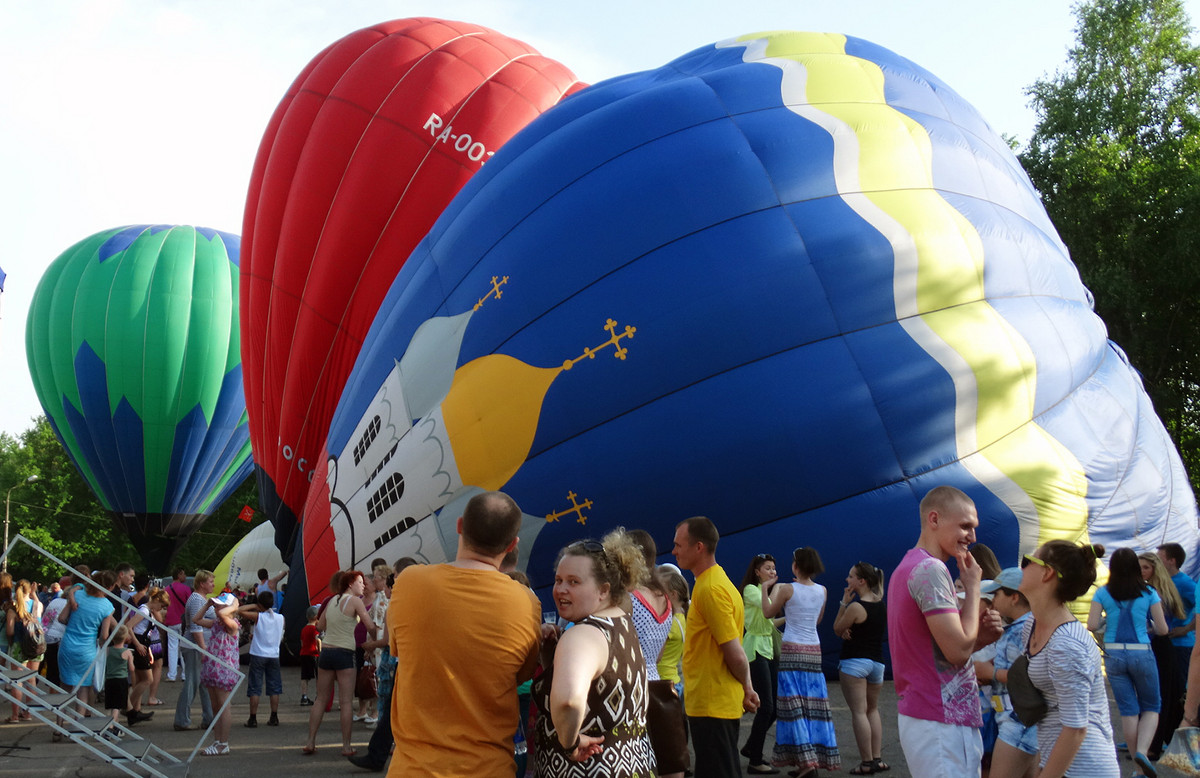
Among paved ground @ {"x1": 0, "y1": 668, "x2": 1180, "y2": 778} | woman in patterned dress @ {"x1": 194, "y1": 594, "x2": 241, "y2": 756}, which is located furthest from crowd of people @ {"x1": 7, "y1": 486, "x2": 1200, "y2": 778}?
woman in patterned dress @ {"x1": 194, "y1": 594, "x2": 241, "y2": 756}

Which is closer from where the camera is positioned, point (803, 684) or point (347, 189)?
point (803, 684)

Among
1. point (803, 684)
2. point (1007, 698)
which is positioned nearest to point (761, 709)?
point (803, 684)

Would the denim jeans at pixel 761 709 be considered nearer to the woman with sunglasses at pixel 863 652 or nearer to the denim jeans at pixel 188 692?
the woman with sunglasses at pixel 863 652

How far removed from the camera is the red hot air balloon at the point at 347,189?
11.3 m

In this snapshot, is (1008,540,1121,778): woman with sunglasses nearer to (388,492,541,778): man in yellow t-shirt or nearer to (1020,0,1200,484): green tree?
(388,492,541,778): man in yellow t-shirt

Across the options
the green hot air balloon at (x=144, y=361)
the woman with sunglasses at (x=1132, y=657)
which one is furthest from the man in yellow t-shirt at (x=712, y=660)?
the green hot air balloon at (x=144, y=361)

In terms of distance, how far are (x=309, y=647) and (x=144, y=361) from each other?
13906 mm

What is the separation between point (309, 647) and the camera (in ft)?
34.7

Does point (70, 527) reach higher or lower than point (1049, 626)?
higher

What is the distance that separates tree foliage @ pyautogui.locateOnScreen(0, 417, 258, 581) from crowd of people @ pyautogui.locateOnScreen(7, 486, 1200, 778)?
143 ft

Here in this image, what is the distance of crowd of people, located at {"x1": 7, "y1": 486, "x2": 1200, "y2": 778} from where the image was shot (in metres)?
2.80

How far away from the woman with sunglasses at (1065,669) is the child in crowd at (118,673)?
27.5 feet

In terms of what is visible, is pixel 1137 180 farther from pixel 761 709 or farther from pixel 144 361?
pixel 144 361

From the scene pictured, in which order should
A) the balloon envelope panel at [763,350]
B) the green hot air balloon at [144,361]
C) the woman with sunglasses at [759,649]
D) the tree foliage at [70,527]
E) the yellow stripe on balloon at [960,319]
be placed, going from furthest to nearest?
1. the tree foliage at [70,527]
2. the green hot air balloon at [144,361]
3. the yellow stripe on balloon at [960,319]
4. the balloon envelope panel at [763,350]
5. the woman with sunglasses at [759,649]
